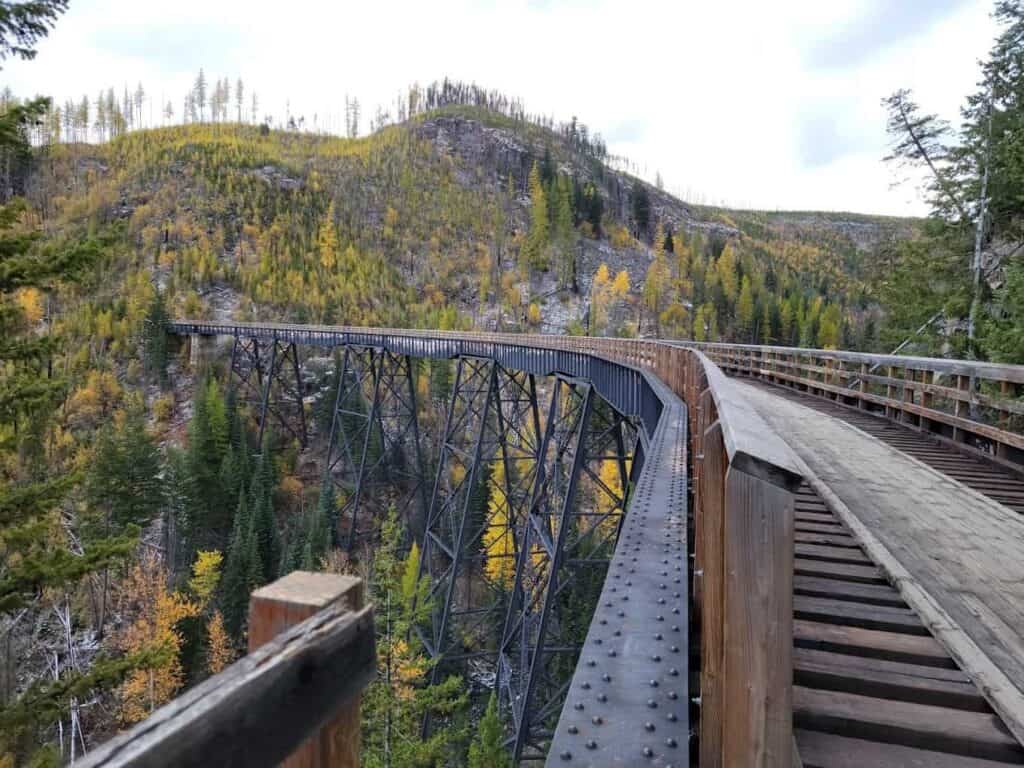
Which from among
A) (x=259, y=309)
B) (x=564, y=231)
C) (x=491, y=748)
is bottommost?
(x=491, y=748)

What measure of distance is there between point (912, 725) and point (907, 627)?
0.74 meters

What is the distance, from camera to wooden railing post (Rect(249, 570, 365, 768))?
0.73m

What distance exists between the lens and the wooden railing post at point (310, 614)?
0.73m

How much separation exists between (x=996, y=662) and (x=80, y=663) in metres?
31.0

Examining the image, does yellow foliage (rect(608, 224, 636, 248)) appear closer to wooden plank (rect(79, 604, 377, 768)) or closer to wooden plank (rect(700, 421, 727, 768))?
wooden plank (rect(700, 421, 727, 768))

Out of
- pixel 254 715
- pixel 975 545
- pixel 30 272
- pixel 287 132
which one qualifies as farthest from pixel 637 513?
pixel 287 132

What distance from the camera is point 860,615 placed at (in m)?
2.35

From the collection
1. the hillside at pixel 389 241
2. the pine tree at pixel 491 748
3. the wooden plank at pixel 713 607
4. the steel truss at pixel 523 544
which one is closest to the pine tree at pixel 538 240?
the hillside at pixel 389 241

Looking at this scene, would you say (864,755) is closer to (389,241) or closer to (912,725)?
(912,725)

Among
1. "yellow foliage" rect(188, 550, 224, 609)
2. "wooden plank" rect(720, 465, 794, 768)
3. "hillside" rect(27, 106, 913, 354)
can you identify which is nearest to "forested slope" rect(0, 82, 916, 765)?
"yellow foliage" rect(188, 550, 224, 609)

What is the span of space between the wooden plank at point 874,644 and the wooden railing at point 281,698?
179 centimetres

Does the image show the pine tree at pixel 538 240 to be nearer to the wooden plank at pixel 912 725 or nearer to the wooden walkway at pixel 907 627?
the wooden walkway at pixel 907 627

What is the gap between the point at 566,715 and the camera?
1.49 metres

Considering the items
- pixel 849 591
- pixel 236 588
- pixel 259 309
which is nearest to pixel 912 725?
pixel 849 591
